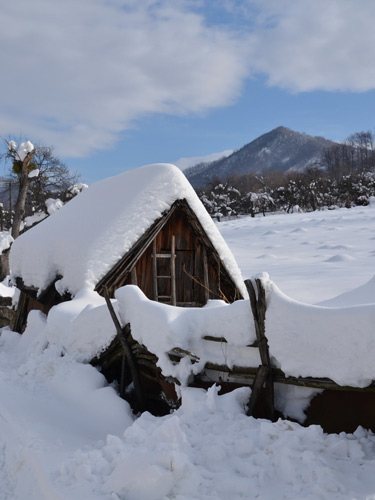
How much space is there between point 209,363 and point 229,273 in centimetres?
555

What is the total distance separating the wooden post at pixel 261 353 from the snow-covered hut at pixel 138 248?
454 centimetres

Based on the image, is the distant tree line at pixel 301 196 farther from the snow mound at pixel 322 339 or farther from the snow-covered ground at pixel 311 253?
the snow mound at pixel 322 339

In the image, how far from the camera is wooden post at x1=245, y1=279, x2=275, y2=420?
3.78 metres

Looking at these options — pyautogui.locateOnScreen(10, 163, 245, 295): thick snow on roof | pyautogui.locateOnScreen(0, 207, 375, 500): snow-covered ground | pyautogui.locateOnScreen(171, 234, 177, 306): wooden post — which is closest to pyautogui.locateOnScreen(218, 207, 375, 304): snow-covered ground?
pyautogui.locateOnScreen(171, 234, 177, 306): wooden post

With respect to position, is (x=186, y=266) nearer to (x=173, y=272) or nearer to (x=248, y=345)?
(x=173, y=272)

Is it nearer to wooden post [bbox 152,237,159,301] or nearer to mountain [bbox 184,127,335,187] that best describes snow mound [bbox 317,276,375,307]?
wooden post [bbox 152,237,159,301]

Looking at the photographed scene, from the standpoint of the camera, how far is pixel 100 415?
511 cm

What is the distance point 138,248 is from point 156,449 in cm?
553

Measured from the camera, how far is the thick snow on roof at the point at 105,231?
805 centimetres

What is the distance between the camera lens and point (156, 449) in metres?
3.36

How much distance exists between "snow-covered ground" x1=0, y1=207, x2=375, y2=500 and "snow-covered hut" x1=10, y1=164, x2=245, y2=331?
7.26 ft

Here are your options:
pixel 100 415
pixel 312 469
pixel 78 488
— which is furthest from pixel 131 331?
pixel 312 469

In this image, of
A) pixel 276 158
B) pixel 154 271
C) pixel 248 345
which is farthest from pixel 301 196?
pixel 276 158

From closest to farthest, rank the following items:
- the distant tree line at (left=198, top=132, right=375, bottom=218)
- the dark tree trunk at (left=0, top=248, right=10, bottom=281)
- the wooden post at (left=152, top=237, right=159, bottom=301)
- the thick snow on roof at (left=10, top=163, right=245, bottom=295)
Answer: the thick snow on roof at (left=10, top=163, right=245, bottom=295)
the wooden post at (left=152, top=237, right=159, bottom=301)
the dark tree trunk at (left=0, top=248, right=10, bottom=281)
the distant tree line at (left=198, top=132, right=375, bottom=218)
